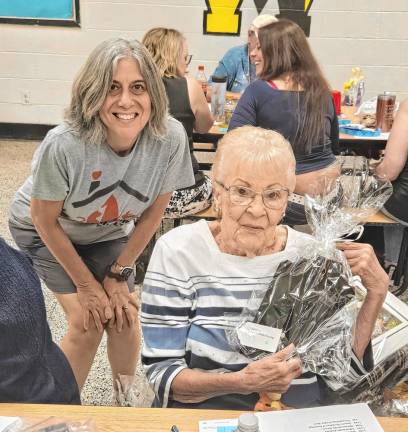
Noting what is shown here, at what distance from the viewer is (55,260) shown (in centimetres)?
209

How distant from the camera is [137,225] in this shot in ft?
6.98

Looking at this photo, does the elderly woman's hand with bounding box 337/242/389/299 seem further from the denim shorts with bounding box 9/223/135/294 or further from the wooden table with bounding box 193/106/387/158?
the wooden table with bounding box 193/106/387/158

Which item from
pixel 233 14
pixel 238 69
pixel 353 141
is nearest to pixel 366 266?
pixel 353 141

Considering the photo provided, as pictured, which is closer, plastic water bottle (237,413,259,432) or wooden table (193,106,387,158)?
plastic water bottle (237,413,259,432)

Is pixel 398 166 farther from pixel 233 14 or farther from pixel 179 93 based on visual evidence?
pixel 233 14

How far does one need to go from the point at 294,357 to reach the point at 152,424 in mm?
379

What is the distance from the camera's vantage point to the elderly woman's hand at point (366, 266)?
55.1 inches

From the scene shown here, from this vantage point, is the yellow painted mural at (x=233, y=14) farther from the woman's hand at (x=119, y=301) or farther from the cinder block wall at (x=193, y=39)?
the woman's hand at (x=119, y=301)

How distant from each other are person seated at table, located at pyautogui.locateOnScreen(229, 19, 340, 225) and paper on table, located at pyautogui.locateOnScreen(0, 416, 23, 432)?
186 centimetres

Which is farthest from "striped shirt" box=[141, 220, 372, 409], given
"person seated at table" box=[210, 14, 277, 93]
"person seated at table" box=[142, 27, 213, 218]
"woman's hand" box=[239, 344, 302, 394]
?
"person seated at table" box=[210, 14, 277, 93]

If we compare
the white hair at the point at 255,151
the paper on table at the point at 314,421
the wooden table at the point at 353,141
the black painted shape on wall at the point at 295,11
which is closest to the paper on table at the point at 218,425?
the paper on table at the point at 314,421

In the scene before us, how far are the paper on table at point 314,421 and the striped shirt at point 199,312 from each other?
19 centimetres

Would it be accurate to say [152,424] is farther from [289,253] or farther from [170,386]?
[289,253]

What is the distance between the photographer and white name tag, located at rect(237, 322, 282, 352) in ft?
4.28
